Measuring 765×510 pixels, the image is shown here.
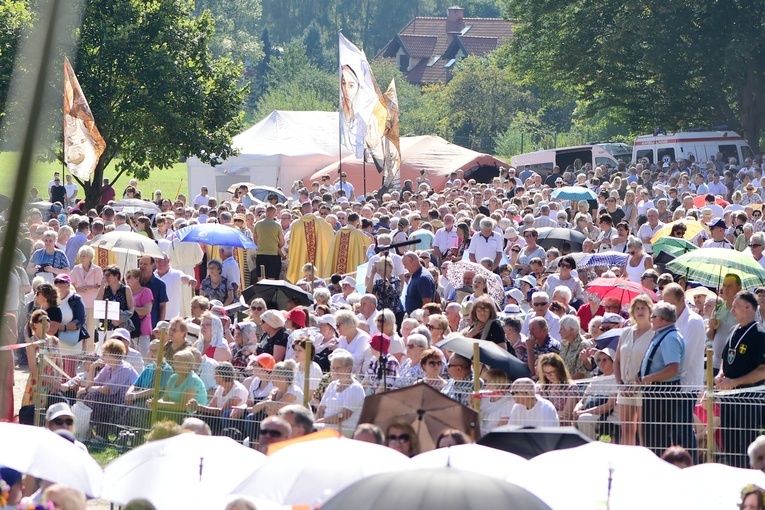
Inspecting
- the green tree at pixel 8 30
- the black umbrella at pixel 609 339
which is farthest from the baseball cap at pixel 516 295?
the green tree at pixel 8 30

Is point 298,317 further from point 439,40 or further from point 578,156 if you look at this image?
point 439,40

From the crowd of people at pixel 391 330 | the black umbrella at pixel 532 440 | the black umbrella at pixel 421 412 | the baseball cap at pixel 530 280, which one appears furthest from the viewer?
the baseball cap at pixel 530 280

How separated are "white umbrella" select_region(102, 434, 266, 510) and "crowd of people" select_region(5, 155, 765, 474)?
0.57 meters

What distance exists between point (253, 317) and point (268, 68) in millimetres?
102714

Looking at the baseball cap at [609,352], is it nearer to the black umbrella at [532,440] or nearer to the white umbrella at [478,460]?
the black umbrella at [532,440]

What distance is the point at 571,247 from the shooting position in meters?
16.2

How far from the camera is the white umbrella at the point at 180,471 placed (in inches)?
242

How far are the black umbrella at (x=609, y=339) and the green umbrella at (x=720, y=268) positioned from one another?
1401 mm

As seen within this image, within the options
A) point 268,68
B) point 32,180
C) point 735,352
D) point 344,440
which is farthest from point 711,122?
point 268,68

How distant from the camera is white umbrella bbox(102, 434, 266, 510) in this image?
616 cm

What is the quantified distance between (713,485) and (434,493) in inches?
88.9

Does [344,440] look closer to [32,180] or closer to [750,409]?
[750,409]

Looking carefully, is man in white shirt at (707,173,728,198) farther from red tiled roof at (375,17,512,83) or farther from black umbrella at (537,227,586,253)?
red tiled roof at (375,17,512,83)

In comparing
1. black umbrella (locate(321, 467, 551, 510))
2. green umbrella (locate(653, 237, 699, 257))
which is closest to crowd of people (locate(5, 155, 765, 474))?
green umbrella (locate(653, 237, 699, 257))
